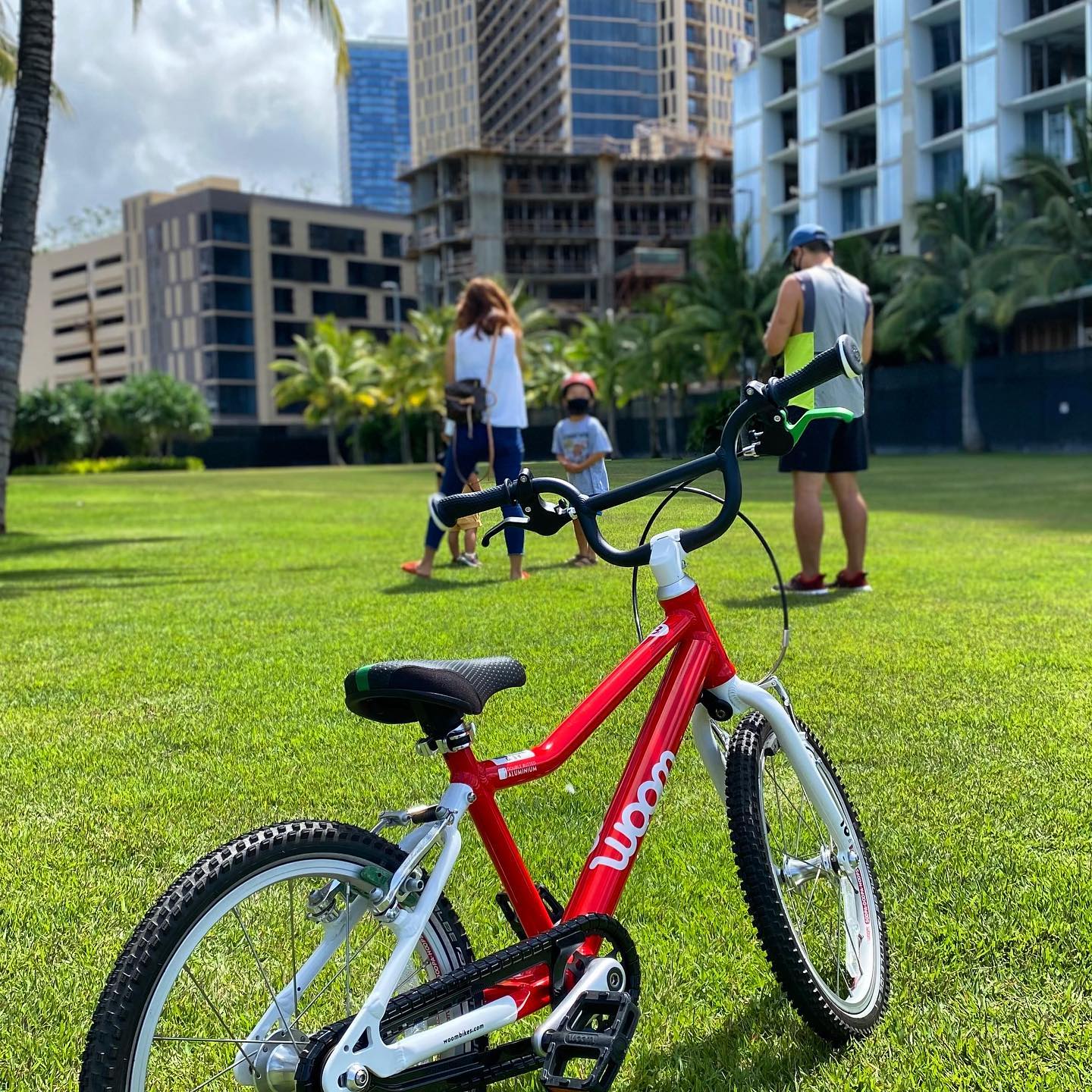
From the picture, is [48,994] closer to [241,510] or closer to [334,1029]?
[334,1029]

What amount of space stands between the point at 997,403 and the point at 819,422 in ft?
119

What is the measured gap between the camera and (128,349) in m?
119

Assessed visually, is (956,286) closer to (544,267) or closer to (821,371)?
(821,371)

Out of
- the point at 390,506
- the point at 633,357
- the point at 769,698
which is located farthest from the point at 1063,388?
the point at 769,698

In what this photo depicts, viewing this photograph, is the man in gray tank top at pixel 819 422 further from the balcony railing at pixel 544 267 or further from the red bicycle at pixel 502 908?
the balcony railing at pixel 544 267

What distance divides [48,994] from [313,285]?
11186 centimetres

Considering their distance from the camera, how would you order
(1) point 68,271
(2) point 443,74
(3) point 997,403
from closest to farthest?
(3) point 997,403
(1) point 68,271
(2) point 443,74

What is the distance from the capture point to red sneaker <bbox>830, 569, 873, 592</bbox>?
24.8 ft

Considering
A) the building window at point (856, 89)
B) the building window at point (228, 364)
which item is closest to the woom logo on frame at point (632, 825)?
the building window at point (856, 89)

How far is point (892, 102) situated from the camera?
5231 centimetres

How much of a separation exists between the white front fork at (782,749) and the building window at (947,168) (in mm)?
51723

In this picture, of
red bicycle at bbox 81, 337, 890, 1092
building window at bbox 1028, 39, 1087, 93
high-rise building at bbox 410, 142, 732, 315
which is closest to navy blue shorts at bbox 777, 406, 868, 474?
red bicycle at bbox 81, 337, 890, 1092

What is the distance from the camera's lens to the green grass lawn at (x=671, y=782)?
239cm

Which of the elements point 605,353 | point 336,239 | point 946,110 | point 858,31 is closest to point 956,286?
point 946,110
